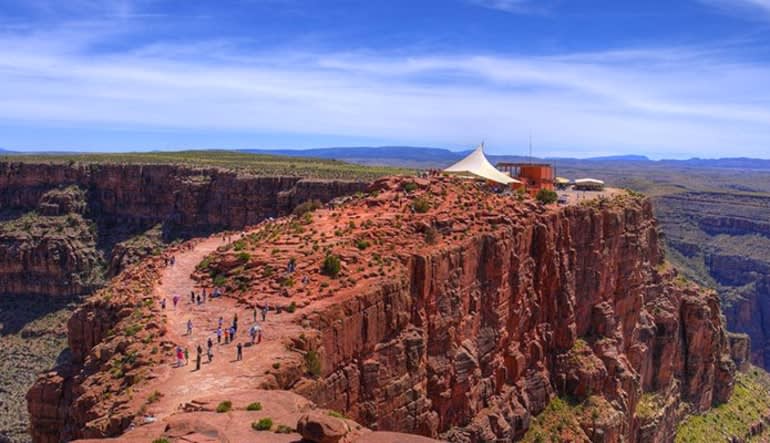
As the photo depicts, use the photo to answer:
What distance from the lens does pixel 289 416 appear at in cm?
2053

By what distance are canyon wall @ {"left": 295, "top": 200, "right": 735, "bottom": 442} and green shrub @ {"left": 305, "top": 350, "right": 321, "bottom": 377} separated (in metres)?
0.48

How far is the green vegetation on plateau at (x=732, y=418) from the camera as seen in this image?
67.1 meters

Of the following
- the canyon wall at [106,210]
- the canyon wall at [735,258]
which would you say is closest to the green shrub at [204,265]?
the canyon wall at [106,210]

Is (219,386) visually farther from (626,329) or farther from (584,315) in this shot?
(626,329)

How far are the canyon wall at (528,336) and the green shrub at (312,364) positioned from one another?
1.56ft

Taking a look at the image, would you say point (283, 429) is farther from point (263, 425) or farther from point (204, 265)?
point (204, 265)

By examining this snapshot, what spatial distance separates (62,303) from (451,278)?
200 feet

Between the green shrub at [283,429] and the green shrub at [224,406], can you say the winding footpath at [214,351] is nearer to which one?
the green shrub at [224,406]

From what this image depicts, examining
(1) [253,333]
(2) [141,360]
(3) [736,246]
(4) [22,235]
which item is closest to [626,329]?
(1) [253,333]

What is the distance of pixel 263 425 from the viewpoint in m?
19.4

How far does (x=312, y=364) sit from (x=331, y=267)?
7.55m

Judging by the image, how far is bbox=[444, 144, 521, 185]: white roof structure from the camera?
212 ft

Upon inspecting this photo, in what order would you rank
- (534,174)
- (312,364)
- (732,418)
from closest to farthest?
(312,364)
(732,418)
(534,174)

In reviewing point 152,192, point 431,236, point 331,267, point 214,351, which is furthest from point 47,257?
point 214,351
